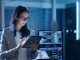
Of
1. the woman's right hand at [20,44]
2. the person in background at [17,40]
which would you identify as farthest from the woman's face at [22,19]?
the woman's right hand at [20,44]

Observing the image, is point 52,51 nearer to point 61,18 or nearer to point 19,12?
point 61,18

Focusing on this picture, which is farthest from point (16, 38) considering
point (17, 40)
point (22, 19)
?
point (22, 19)

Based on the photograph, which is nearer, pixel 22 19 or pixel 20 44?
pixel 20 44

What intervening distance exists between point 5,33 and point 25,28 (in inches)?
5.4

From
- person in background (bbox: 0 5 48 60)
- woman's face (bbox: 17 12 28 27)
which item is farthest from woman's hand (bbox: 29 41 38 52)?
woman's face (bbox: 17 12 28 27)

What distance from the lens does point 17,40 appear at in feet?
5.01

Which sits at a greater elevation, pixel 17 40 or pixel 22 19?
pixel 22 19

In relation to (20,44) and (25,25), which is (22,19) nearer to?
(25,25)

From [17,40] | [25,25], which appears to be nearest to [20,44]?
[17,40]

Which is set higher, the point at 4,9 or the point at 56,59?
the point at 4,9

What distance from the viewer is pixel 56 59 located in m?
2.79

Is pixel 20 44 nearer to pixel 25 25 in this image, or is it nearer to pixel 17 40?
pixel 17 40

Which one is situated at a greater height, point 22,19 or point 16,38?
point 22,19

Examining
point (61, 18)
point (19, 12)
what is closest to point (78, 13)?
point (61, 18)
